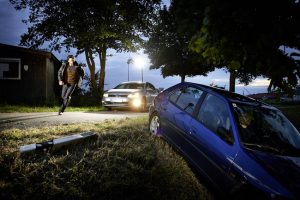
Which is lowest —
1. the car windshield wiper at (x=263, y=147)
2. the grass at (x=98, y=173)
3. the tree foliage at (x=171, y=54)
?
the grass at (x=98, y=173)

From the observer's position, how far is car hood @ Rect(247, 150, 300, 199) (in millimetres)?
3888

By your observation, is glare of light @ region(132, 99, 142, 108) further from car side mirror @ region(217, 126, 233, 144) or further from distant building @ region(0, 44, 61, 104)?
car side mirror @ region(217, 126, 233, 144)

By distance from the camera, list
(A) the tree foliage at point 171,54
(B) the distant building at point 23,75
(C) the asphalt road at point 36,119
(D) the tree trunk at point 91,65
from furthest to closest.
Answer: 1. (A) the tree foliage at point 171,54
2. (D) the tree trunk at point 91,65
3. (B) the distant building at point 23,75
4. (C) the asphalt road at point 36,119

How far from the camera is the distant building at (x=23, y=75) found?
20.2 meters

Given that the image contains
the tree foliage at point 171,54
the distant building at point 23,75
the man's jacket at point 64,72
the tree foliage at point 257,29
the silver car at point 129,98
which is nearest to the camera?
the tree foliage at point 257,29

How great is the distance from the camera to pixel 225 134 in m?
4.79

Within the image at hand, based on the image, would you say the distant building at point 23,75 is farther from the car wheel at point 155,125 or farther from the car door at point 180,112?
the car door at point 180,112

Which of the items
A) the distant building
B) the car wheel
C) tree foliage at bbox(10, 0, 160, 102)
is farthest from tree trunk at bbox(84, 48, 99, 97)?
the car wheel

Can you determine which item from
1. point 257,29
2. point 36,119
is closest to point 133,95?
point 36,119

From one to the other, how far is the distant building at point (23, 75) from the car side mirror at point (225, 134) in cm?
1646

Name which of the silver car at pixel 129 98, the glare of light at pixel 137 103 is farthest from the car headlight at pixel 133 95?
the glare of light at pixel 137 103

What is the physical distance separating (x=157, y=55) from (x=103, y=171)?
129 feet

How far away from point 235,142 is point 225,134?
240 millimetres

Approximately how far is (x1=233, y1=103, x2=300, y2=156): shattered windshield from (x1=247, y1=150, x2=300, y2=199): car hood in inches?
6.6
